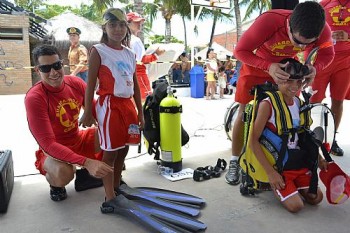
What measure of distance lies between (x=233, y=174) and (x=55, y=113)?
1.65 metres

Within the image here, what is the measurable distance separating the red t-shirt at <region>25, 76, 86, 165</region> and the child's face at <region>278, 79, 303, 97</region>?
161 centimetres

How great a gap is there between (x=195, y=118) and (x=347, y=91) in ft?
10.5

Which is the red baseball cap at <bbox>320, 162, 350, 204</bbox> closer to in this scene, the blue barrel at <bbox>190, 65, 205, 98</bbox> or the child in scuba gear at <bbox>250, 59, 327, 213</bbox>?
the child in scuba gear at <bbox>250, 59, 327, 213</bbox>

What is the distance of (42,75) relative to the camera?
107 inches

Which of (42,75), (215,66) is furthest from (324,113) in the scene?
(215,66)

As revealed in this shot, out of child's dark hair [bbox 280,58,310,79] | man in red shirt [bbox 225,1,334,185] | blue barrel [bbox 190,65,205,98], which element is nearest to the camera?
man in red shirt [bbox 225,1,334,185]

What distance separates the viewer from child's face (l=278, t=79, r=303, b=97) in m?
2.48

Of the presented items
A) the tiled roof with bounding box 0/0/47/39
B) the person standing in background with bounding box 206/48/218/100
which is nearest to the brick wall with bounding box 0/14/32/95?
the tiled roof with bounding box 0/0/47/39

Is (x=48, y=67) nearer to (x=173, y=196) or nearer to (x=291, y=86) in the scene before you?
(x=173, y=196)

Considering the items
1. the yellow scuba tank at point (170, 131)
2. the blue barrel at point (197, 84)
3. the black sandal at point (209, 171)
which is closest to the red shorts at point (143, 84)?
the yellow scuba tank at point (170, 131)

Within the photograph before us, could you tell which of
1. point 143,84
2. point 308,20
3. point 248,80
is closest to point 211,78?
point 143,84

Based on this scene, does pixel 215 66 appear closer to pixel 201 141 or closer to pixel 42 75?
pixel 201 141

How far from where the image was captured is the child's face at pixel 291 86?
8.13ft

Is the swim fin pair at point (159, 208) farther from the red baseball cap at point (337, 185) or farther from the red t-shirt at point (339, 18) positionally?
the red t-shirt at point (339, 18)
